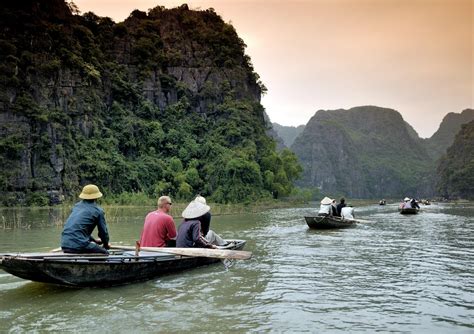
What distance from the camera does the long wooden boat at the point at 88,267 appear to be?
657 centimetres

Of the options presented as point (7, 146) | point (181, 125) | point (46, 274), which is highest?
point (181, 125)

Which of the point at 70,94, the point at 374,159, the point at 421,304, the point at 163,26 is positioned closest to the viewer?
the point at 421,304

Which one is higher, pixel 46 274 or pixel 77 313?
pixel 46 274

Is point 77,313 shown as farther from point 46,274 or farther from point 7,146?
point 7,146

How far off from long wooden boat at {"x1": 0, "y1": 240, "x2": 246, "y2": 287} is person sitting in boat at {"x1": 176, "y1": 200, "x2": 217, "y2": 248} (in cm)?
51

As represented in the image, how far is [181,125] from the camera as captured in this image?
55.8m

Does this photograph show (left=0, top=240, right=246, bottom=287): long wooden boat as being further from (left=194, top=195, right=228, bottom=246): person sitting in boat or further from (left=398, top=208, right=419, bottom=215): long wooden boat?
(left=398, top=208, right=419, bottom=215): long wooden boat

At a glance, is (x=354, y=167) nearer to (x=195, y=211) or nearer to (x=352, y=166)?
(x=352, y=166)

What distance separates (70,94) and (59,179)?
946 centimetres

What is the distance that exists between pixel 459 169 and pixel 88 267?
327ft

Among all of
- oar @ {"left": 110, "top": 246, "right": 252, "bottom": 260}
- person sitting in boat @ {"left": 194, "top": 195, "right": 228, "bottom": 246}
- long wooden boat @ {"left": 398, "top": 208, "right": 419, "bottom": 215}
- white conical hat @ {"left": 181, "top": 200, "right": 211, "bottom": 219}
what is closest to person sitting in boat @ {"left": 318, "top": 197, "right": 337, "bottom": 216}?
person sitting in boat @ {"left": 194, "top": 195, "right": 228, "bottom": 246}

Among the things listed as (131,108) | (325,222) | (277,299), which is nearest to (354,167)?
(131,108)

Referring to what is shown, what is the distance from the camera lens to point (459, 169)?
93.9 m

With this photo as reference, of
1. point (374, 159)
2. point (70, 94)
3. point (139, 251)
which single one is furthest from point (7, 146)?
point (374, 159)
